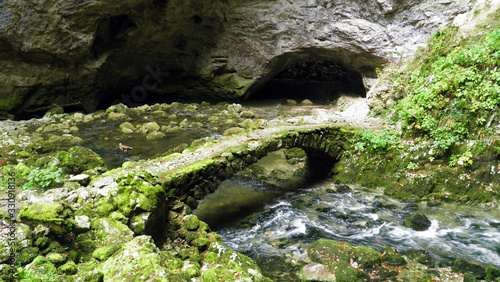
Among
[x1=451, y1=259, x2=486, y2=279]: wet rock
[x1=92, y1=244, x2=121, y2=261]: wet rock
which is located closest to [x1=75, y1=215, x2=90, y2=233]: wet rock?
[x1=92, y1=244, x2=121, y2=261]: wet rock

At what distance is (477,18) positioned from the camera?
27.4 feet

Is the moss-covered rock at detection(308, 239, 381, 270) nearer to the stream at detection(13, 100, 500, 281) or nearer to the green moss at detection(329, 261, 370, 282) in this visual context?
the green moss at detection(329, 261, 370, 282)

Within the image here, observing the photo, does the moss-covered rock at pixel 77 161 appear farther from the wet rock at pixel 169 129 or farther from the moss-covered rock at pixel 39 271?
the wet rock at pixel 169 129

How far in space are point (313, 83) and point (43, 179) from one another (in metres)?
17.0

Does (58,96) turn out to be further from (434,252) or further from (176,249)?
(434,252)

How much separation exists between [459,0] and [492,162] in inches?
332

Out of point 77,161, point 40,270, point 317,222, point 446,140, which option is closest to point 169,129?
point 77,161

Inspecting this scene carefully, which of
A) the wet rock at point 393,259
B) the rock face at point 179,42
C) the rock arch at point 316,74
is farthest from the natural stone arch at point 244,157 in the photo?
the rock arch at point 316,74

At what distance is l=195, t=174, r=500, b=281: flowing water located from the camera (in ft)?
15.6

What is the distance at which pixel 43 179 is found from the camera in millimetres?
5035

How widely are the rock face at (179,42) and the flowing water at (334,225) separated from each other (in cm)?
831

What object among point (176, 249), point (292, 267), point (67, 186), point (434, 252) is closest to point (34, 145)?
point (67, 186)

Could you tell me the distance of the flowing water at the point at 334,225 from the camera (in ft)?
15.6

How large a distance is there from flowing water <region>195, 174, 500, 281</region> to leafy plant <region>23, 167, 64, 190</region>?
8.30 ft
